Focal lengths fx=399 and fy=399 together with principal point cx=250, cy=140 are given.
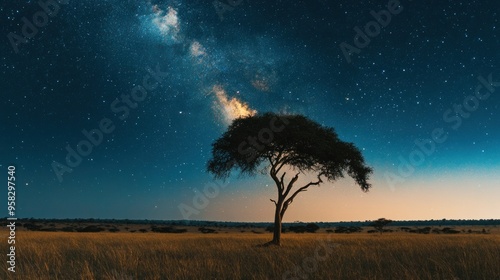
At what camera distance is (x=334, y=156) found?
25.5 metres

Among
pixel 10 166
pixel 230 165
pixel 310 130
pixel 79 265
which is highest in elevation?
pixel 310 130

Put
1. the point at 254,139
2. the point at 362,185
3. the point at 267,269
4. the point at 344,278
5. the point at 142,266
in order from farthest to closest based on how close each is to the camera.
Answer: the point at 362,185, the point at 254,139, the point at 142,266, the point at 267,269, the point at 344,278

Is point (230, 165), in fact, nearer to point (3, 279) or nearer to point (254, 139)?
point (254, 139)

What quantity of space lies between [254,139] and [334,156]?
17.6 feet

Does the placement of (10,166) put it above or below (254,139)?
below

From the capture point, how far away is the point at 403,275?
9.05 meters

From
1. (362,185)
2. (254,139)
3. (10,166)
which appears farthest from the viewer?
(362,185)

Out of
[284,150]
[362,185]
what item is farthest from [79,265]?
[362,185]

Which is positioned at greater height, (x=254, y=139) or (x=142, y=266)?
(x=254, y=139)

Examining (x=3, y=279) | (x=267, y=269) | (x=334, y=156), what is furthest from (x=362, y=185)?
(x=3, y=279)

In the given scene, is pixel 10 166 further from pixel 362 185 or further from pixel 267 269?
pixel 362 185

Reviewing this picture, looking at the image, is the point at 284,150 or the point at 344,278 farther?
the point at 284,150

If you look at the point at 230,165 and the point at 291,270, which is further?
the point at 230,165

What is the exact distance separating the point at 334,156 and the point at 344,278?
1725cm
